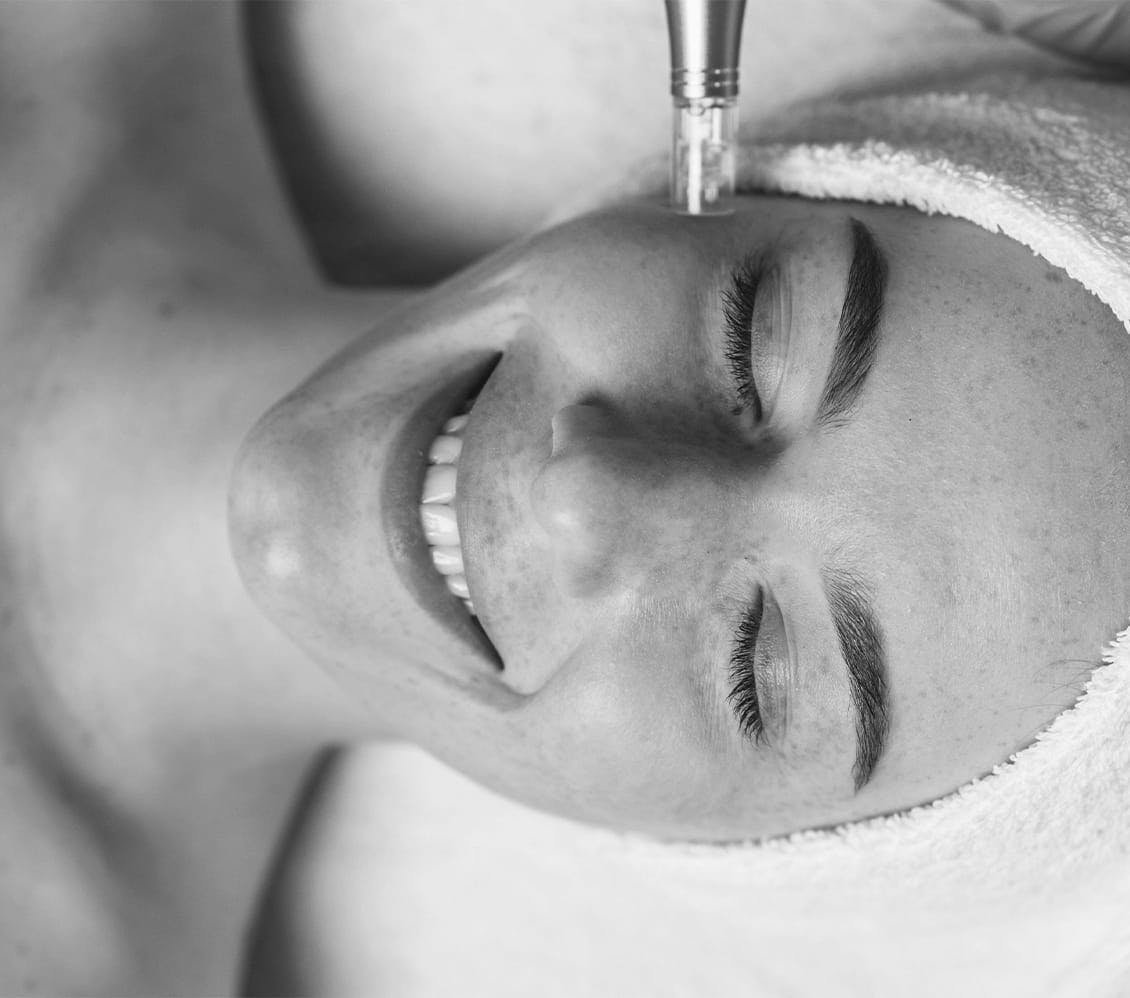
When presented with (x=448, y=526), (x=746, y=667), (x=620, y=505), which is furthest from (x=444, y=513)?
(x=746, y=667)

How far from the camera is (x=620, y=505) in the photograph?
0.86m

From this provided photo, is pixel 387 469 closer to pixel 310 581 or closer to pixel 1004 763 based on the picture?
pixel 310 581

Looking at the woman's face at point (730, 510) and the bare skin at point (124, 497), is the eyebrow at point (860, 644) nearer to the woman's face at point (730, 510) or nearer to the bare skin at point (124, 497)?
the woman's face at point (730, 510)

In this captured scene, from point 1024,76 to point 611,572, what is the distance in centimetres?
73

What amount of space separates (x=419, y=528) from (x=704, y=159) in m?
0.44

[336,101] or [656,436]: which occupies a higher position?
[336,101]

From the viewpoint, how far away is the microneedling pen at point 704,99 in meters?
0.93

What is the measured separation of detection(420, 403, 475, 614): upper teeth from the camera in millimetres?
982

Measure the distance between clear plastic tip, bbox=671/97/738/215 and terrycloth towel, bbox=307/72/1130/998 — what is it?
3.7 inches

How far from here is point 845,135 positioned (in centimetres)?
112

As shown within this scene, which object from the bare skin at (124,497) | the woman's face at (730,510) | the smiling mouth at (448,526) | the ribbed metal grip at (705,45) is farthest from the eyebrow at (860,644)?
the bare skin at (124,497)

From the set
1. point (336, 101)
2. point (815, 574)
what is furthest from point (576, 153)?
point (815, 574)

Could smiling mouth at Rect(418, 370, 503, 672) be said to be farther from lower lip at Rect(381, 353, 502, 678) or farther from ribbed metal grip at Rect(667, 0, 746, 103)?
ribbed metal grip at Rect(667, 0, 746, 103)

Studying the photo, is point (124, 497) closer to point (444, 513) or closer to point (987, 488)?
point (444, 513)
